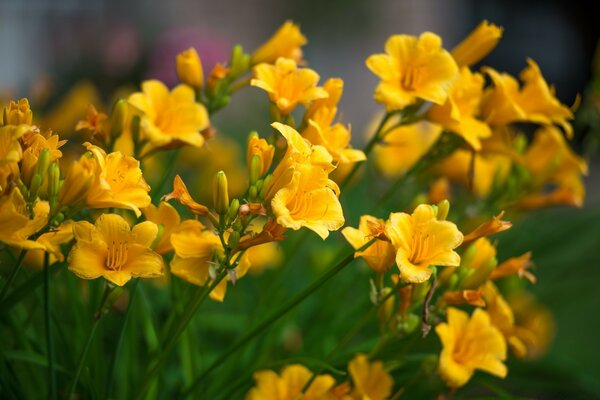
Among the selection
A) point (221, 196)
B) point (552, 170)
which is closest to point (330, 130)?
point (221, 196)

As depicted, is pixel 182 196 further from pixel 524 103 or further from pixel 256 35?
pixel 256 35

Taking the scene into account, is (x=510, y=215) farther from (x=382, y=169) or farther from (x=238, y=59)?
(x=238, y=59)

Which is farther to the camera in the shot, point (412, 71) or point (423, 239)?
point (412, 71)

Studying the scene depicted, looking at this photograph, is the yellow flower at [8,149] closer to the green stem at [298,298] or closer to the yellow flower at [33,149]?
the yellow flower at [33,149]

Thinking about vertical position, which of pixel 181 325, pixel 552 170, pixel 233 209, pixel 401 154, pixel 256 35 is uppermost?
pixel 233 209

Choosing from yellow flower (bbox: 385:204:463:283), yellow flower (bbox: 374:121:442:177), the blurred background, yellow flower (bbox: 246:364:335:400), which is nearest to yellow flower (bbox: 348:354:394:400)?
yellow flower (bbox: 246:364:335:400)

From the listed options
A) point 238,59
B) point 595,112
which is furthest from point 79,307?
point 595,112

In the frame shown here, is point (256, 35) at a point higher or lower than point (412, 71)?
lower
